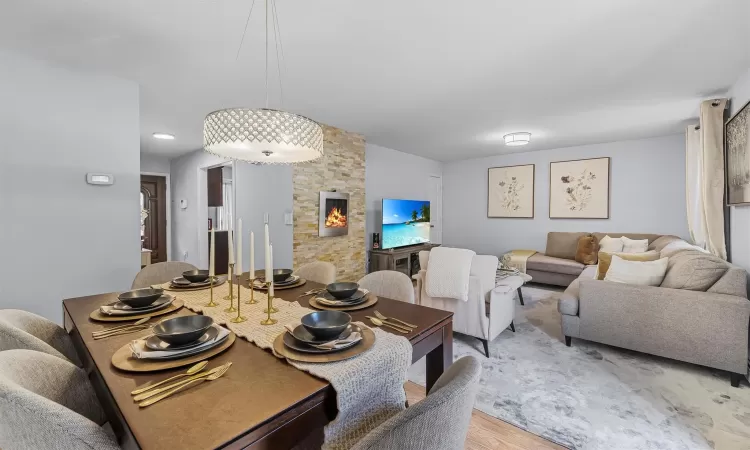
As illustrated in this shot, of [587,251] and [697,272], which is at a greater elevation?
[697,272]

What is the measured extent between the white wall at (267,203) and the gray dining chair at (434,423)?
11.1 feet

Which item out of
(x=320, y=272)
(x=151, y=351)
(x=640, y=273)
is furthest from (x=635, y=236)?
(x=151, y=351)

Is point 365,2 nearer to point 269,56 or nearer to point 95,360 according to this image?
point 269,56

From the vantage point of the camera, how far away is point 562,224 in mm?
5699

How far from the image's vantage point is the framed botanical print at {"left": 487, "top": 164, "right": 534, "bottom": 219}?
6.04 metres

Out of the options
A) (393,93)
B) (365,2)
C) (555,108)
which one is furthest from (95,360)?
(555,108)

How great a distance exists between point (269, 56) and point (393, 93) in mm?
1159

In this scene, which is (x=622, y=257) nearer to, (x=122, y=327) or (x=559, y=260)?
(x=559, y=260)

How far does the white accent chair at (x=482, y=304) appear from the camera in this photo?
262 cm

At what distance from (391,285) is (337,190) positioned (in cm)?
257

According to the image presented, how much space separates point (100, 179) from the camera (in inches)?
97.7

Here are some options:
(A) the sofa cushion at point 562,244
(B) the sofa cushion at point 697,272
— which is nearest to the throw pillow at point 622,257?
(B) the sofa cushion at point 697,272

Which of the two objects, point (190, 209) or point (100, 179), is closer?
point (100, 179)

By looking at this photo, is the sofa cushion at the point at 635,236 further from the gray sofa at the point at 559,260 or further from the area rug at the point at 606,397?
the area rug at the point at 606,397
